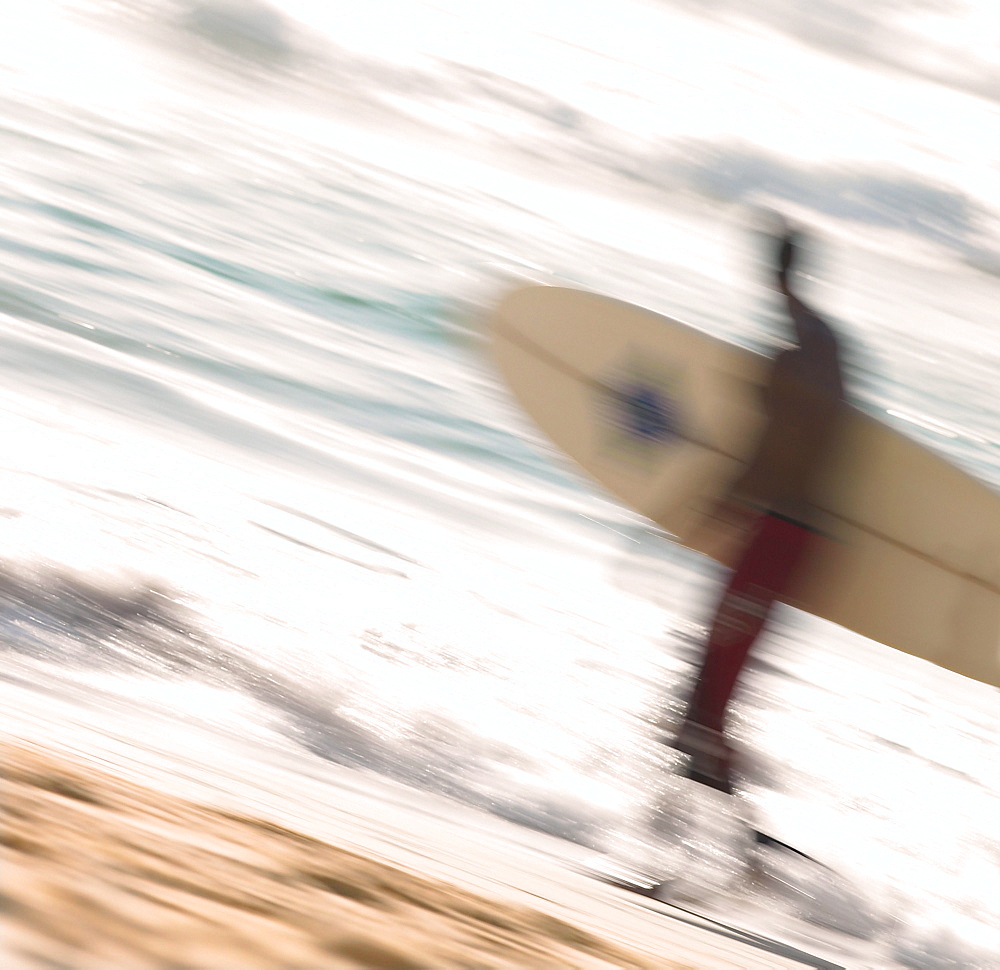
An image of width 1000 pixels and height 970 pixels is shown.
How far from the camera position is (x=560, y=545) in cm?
553

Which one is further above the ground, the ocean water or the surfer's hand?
the surfer's hand

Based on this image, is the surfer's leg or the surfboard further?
the surfboard

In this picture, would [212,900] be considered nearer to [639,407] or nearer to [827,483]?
[827,483]

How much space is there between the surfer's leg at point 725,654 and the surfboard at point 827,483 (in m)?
0.61

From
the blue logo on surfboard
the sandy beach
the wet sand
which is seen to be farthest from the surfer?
the wet sand

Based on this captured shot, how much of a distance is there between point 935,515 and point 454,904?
3432 millimetres

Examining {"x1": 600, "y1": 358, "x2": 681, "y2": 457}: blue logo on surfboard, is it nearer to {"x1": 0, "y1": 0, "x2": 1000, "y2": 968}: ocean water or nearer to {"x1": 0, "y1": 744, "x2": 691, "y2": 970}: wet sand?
{"x1": 0, "y1": 0, "x2": 1000, "y2": 968}: ocean water

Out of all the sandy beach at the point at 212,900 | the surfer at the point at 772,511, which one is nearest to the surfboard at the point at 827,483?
the surfer at the point at 772,511

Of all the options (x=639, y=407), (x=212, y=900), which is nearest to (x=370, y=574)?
(x=639, y=407)

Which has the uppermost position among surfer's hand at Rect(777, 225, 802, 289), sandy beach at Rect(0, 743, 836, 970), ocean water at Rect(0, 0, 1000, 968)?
surfer's hand at Rect(777, 225, 802, 289)

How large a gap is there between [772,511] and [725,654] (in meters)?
0.51

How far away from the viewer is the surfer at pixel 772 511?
269 centimetres

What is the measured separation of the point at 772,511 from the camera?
3094mm

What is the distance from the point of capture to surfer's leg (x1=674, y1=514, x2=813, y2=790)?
272 cm
